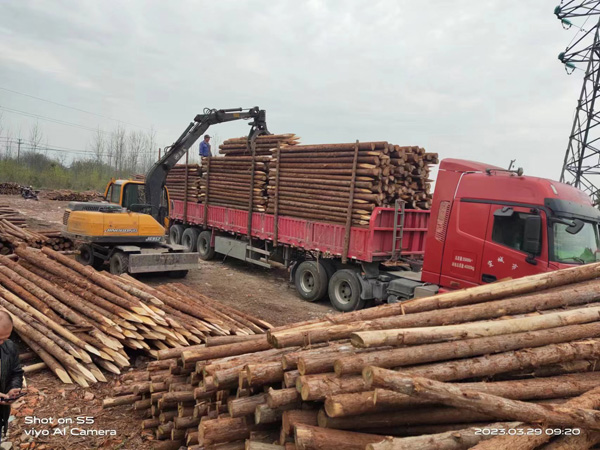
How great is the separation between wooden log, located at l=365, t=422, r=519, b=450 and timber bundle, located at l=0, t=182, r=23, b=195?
39759 millimetres

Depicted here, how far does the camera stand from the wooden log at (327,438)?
2.69 meters

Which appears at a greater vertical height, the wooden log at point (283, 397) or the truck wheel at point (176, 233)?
the wooden log at point (283, 397)

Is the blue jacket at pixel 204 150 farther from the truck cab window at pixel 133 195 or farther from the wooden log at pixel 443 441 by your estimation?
the wooden log at pixel 443 441

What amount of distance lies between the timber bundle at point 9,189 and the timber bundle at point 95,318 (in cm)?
3115

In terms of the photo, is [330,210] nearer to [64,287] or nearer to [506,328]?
[64,287]

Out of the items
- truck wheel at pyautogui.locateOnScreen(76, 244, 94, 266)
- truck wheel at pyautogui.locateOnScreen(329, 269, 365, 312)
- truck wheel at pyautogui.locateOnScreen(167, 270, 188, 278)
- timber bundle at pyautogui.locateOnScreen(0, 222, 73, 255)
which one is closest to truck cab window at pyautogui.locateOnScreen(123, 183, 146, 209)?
truck wheel at pyautogui.locateOnScreen(76, 244, 94, 266)

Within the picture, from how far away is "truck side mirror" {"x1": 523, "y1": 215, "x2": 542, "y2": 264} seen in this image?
6258mm

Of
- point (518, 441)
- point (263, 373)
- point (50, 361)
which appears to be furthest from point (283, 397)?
point (50, 361)

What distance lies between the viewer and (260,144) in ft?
45.4

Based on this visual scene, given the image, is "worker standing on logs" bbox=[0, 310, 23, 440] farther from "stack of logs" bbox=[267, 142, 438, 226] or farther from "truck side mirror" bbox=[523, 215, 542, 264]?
"stack of logs" bbox=[267, 142, 438, 226]

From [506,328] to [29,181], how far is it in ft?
148

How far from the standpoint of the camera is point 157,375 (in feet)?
15.8

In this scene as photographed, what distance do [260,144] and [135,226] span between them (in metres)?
4.76

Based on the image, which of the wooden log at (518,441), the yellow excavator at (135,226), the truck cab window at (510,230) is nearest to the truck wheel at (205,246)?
the yellow excavator at (135,226)
